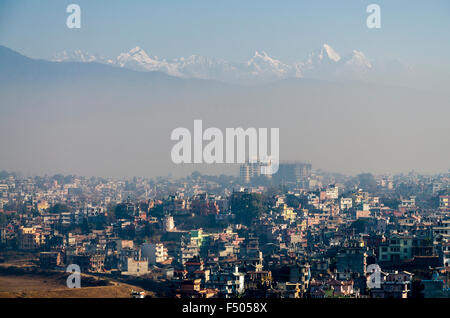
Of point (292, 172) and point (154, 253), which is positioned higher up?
point (292, 172)

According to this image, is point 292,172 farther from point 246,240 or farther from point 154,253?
point 154,253

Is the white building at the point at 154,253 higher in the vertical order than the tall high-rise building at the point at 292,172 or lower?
lower
